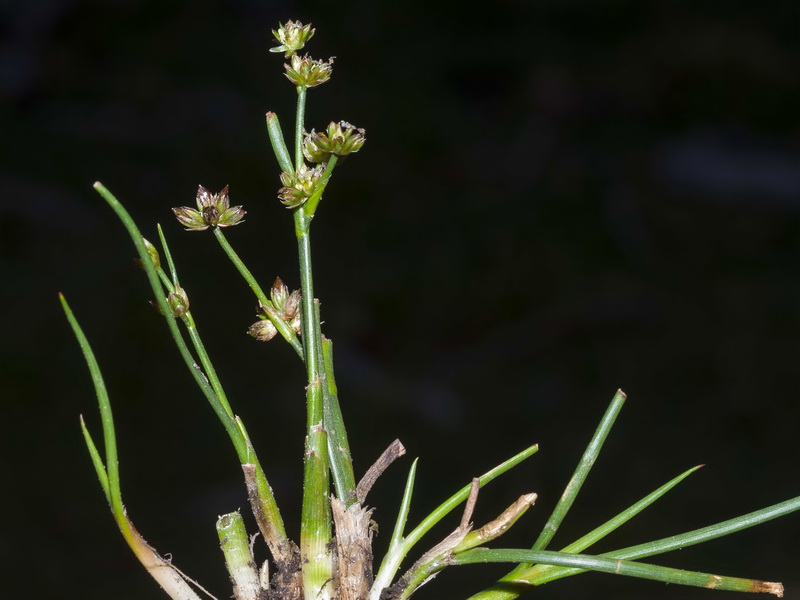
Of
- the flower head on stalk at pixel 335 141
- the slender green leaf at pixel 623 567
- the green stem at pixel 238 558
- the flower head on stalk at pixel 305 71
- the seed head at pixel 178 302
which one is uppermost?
the flower head on stalk at pixel 305 71

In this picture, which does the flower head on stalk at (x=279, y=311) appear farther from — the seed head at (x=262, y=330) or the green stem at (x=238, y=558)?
the green stem at (x=238, y=558)

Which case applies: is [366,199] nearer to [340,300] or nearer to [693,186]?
[340,300]

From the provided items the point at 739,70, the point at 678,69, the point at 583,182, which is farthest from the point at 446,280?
the point at 739,70

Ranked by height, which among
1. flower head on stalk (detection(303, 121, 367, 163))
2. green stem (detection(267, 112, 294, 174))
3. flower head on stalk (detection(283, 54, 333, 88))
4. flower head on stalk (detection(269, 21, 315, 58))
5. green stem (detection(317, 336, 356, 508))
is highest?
flower head on stalk (detection(269, 21, 315, 58))

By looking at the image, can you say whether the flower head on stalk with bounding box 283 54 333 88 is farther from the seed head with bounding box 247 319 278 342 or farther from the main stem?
the seed head with bounding box 247 319 278 342

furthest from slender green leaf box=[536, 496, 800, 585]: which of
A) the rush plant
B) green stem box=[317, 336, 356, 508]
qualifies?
green stem box=[317, 336, 356, 508]

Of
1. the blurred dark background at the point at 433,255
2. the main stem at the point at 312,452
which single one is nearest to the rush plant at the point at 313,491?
the main stem at the point at 312,452
